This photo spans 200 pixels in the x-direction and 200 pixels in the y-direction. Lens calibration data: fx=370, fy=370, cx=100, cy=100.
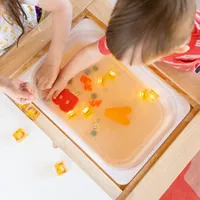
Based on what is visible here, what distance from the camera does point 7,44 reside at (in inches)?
36.9

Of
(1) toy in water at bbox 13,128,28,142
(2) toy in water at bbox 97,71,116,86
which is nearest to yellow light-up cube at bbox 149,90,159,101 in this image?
(2) toy in water at bbox 97,71,116,86

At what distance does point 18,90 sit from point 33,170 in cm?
Result: 19

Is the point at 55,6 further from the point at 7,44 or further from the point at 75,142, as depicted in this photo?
the point at 75,142

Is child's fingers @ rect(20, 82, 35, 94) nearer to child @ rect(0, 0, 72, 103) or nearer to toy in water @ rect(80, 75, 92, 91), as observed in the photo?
child @ rect(0, 0, 72, 103)

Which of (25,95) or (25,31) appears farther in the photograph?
(25,31)

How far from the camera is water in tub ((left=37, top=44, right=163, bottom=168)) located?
873 mm

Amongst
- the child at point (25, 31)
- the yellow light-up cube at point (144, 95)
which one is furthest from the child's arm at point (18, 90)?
the yellow light-up cube at point (144, 95)

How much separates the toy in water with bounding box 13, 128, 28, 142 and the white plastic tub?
0.22ft

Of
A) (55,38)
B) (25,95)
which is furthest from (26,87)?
(55,38)

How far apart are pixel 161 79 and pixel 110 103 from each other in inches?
5.4

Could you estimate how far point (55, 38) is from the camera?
842mm

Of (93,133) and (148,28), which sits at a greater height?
(148,28)

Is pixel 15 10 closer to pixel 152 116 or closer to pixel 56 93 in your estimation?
pixel 56 93

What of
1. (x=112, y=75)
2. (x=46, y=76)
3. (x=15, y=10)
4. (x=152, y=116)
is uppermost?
(x=15, y=10)
